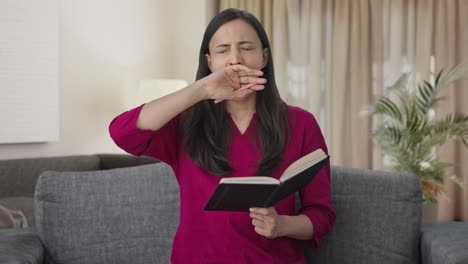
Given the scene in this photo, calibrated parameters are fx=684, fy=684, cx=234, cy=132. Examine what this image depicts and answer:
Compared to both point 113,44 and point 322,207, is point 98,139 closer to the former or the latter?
point 113,44

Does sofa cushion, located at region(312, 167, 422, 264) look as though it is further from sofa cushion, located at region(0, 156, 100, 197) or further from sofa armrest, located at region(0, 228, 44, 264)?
sofa cushion, located at region(0, 156, 100, 197)

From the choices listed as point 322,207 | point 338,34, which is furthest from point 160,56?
point 322,207

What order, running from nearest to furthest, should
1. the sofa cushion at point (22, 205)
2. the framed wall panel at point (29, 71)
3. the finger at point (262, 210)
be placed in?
1. the finger at point (262, 210)
2. the sofa cushion at point (22, 205)
3. the framed wall panel at point (29, 71)

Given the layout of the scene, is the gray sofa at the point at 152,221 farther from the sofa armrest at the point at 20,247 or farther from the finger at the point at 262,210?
the finger at the point at 262,210

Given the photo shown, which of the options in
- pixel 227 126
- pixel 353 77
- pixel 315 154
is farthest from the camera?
pixel 353 77

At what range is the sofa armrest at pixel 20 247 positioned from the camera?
2004 mm

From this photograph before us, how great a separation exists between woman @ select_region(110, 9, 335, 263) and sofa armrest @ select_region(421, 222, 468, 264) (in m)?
0.32

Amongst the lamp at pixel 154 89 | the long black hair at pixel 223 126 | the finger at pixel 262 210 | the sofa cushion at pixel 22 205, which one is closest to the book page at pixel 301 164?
the finger at pixel 262 210

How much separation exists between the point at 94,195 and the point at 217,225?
576 mm

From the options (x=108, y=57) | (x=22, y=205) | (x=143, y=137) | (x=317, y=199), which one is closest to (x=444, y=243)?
(x=317, y=199)

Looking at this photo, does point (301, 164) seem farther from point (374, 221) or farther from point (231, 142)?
point (374, 221)

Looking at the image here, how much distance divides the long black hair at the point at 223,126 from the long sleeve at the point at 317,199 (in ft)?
0.26

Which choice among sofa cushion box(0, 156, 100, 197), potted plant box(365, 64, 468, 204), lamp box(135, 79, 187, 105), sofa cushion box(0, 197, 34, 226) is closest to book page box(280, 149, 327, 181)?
sofa cushion box(0, 197, 34, 226)

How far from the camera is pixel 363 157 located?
19.6 feet
